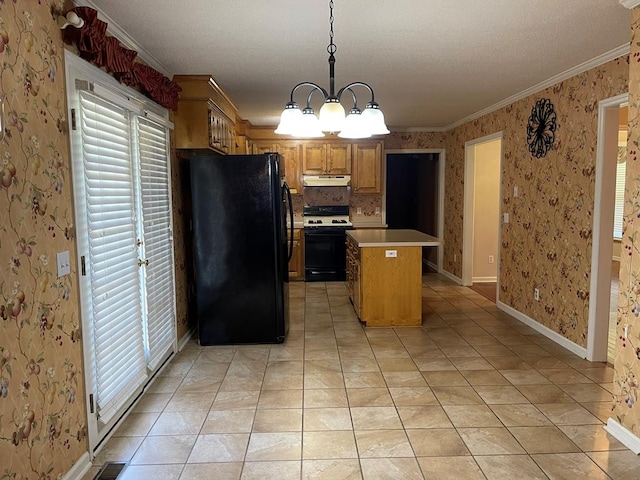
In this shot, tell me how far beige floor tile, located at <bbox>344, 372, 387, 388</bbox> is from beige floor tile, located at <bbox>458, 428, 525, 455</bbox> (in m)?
0.75

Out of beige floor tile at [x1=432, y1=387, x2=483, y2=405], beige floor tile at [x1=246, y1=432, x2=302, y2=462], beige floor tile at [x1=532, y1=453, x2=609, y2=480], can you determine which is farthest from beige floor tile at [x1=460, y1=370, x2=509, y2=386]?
beige floor tile at [x1=246, y1=432, x2=302, y2=462]

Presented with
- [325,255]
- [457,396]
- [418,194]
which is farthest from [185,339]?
[418,194]

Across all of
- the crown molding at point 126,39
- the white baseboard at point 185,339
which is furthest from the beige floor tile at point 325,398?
the crown molding at point 126,39

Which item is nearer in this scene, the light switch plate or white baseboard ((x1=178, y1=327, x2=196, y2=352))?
the light switch plate

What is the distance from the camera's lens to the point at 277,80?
3934 mm

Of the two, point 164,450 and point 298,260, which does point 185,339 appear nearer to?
point 164,450

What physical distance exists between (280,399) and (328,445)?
631mm

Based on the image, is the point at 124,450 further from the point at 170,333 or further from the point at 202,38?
the point at 202,38

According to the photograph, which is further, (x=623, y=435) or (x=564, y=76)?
(x=564, y=76)

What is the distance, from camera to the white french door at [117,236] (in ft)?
7.27

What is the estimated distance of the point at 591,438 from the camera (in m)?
2.44

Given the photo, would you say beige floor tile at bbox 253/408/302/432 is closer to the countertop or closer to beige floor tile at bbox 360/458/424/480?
beige floor tile at bbox 360/458/424/480

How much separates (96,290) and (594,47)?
356 centimetres

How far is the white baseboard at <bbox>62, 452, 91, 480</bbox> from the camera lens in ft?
6.75
